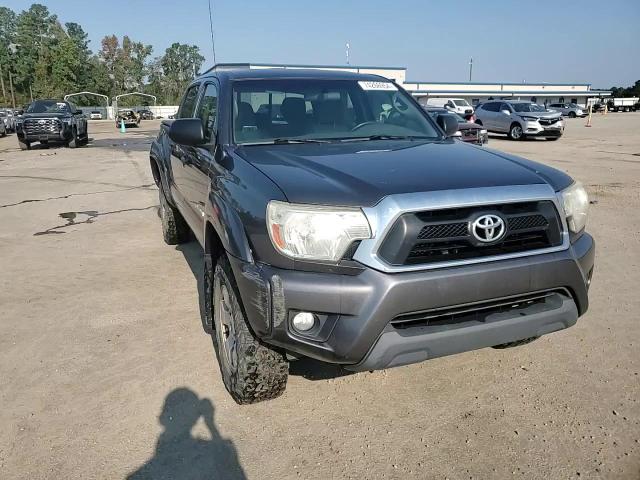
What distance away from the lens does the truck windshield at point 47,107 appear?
19438 mm

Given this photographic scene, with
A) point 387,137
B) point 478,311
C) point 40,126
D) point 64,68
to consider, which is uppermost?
point 64,68

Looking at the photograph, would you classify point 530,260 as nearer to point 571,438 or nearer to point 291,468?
point 571,438

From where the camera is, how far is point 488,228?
7.75 ft

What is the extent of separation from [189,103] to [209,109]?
1103 millimetres

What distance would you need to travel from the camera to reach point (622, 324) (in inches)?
148

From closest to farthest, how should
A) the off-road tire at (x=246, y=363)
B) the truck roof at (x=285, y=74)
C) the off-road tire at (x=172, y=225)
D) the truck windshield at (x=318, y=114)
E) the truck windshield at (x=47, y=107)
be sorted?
the off-road tire at (x=246, y=363) < the truck windshield at (x=318, y=114) < the truck roof at (x=285, y=74) < the off-road tire at (x=172, y=225) < the truck windshield at (x=47, y=107)

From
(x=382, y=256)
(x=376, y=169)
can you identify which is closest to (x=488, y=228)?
(x=382, y=256)

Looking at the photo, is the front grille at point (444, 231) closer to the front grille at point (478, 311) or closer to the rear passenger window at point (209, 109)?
the front grille at point (478, 311)

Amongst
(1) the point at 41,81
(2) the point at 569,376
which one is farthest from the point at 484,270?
(1) the point at 41,81

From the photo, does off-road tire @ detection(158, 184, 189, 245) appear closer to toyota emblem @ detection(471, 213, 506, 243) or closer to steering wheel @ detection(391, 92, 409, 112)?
steering wheel @ detection(391, 92, 409, 112)

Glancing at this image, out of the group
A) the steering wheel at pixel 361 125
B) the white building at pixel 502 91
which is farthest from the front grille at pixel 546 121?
the white building at pixel 502 91

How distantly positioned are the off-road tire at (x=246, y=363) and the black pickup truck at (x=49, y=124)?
752 inches

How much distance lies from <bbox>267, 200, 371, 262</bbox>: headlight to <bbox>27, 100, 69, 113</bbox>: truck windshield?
67.1ft

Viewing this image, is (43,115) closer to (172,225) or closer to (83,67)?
(172,225)
